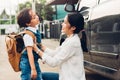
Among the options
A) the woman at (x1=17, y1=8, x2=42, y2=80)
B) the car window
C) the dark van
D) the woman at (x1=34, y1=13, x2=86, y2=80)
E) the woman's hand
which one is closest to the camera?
the woman at (x1=34, y1=13, x2=86, y2=80)

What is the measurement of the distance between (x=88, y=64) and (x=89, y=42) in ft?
1.35

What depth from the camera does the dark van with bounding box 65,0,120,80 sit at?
16.7 feet

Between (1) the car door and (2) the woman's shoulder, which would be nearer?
(2) the woman's shoulder

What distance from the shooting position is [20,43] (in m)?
4.13

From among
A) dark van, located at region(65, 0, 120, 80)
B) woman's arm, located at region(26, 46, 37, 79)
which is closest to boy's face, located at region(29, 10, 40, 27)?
woman's arm, located at region(26, 46, 37, 79)

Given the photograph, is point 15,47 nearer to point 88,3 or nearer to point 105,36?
point 105,36

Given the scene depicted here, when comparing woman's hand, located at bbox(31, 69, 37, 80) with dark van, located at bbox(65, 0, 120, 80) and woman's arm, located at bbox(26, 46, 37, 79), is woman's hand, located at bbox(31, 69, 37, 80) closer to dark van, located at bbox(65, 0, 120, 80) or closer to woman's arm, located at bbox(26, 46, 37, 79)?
woman's arm, located at bbox(26, 46, 37, 79)

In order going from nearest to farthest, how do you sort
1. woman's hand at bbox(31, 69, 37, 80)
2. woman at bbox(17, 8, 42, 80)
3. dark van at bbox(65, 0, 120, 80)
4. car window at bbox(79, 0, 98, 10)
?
woman's hand at bbox(31, 69, 37, 80) → woman at bbox(17, 8, 42, 80) → dark van at bbox(65, 0, 120, 80) → car window at bbox(79, 0, 98, 10)

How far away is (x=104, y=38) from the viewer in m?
5.50

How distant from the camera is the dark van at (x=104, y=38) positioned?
508 centimetres

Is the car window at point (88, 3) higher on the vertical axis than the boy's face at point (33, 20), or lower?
higher

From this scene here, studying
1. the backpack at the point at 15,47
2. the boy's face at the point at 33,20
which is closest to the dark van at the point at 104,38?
the boy's face at the point at 33,20

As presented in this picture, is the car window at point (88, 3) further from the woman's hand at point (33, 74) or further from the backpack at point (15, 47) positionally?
the woman's hand at point (33, 74)

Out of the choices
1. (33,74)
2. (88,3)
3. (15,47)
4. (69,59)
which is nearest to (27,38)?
(15,47)
